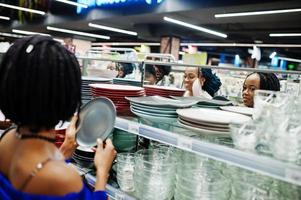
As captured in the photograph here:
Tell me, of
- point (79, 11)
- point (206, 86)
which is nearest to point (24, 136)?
point (206, 86)

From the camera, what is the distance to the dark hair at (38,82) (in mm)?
953

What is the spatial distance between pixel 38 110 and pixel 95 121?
22.5 inches

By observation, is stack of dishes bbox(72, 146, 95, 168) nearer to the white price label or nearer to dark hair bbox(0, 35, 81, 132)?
the white price label

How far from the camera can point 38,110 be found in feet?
3.22

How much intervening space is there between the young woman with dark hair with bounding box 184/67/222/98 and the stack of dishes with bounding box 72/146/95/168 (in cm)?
234

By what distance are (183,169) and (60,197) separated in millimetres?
648

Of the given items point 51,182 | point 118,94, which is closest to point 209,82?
point 118,94

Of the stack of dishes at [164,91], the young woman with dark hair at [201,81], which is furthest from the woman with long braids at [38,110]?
the young woman with dark hair at [201,81]

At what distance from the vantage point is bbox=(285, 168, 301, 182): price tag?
849 millimetres

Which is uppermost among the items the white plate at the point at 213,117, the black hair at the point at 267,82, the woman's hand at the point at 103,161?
the black hair at the point at 267,82

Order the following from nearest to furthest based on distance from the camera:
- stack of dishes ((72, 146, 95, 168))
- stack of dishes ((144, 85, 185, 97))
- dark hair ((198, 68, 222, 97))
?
stack of dishes ((72, 146, 95, 168)), stack of dishes ((144, 85, 185, 97)), dark hair ((198, 68, 222, 97))

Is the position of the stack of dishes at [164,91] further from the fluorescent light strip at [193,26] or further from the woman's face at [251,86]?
the fluorescent light strip at [193,26]

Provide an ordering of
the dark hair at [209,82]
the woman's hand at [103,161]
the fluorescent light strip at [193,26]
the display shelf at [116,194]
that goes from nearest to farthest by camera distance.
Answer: the woman's hand at [103,161] → the display shelf at [116,194] → the dark hair at [209,82] → the fluorescent light strip at [193,26]

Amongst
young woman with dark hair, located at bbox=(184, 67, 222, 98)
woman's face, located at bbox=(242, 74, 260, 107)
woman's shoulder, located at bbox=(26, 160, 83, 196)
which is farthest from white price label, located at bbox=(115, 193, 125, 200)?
young woman with dark hair, located at bbox=(184, 67, 222, 98)
